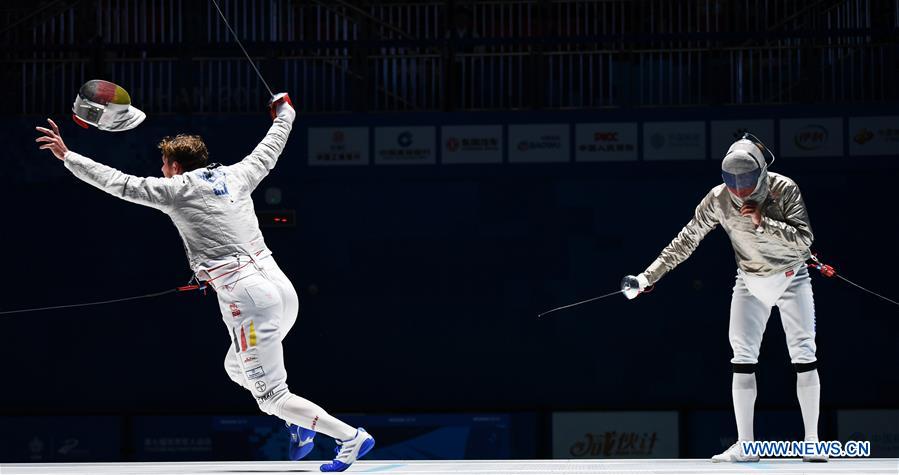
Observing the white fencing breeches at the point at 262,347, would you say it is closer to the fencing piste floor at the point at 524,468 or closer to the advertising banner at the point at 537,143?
the fencing piste floor at the point at 524,468

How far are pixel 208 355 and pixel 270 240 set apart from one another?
94 cm

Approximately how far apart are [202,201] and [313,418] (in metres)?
0.84

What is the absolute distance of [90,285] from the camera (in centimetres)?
734

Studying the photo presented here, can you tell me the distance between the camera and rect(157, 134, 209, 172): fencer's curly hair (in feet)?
11.8

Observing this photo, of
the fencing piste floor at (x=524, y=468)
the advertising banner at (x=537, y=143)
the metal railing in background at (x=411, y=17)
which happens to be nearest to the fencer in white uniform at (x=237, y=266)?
the fencing piste floor at (x=524, y=468)

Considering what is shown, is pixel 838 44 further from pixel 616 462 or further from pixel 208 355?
pixel 208 355

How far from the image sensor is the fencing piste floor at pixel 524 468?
349cm

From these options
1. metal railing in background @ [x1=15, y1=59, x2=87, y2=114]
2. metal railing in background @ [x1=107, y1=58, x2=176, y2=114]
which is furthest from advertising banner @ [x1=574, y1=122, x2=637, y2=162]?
metal railing in background @ [x1=15, y1=59, x2=87, y2=114]

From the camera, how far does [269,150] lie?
374cm

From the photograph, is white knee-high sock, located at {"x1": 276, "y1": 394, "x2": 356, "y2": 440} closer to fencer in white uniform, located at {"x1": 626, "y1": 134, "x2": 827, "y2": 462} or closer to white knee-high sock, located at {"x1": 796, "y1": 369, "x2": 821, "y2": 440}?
fencer in white uniform, located at {"x1": 626, "y1": 134, "x2": 827, "y2": 462}

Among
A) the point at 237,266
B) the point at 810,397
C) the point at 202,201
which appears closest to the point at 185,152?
the point at 202,201

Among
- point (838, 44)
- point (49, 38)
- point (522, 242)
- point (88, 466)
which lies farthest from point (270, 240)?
point (838, 44)

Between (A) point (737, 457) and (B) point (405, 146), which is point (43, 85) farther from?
(A) point (737, 457)

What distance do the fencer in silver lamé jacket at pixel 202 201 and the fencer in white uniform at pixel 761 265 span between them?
5.91 feet
